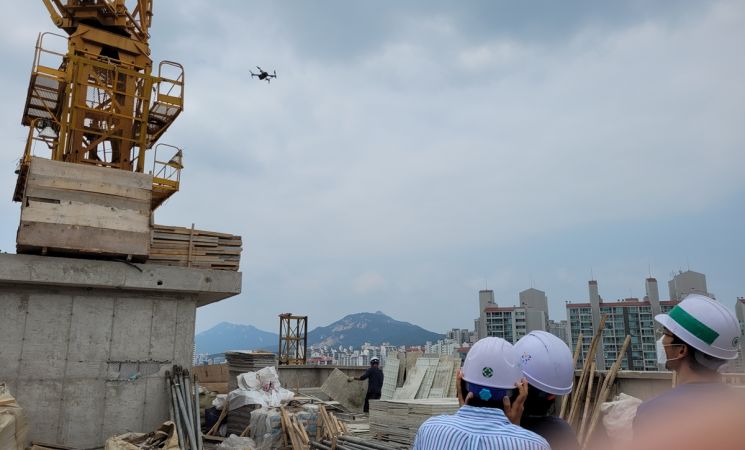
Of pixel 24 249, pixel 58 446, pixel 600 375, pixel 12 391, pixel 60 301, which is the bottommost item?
pixel 58 446

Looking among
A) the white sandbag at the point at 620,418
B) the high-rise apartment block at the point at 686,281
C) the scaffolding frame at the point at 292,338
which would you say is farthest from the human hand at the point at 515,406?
the high-rise apartment block at the point at 686,281

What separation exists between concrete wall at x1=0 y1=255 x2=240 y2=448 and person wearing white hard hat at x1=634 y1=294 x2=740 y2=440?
30.0 ft

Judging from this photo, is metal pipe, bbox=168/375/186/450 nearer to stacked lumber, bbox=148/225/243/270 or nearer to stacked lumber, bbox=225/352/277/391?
stacked lumber, bbox=148/225/243/270

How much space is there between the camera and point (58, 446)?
8.38 metres

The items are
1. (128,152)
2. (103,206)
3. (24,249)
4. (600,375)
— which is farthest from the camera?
(128,152)

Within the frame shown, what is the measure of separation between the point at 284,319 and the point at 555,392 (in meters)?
30.8

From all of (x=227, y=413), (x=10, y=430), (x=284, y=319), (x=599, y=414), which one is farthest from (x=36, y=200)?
(x=284, y=319)

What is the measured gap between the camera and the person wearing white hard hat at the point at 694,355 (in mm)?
1988

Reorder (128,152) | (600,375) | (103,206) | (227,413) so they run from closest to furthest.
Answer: (600,375), (103,206), (227,413), (128,152)

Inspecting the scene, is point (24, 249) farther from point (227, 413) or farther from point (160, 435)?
point (227, 413)

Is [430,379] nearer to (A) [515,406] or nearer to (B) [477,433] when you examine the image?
(A) [515,406]

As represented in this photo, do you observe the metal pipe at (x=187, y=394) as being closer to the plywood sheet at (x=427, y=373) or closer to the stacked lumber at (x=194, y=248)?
the stacked lumber at (x=194, y=248)

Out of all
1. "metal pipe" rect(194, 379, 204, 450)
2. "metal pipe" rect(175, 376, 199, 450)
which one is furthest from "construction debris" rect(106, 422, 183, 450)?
"metal pipe" rect(194, 379, 204, 450)

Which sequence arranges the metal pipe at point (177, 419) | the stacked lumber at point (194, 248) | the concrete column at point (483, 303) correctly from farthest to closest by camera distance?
the concrete column at point (483, 303)
the stacked lumber at point (194, 248)
the metal pipe at point (177, 419)
